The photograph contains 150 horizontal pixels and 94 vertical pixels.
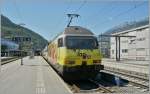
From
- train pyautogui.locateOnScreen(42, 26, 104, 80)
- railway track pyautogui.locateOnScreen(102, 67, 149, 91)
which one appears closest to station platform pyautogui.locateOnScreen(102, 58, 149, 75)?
railway track pyautogui.locateOnScreen(102, 67, 149, 91)


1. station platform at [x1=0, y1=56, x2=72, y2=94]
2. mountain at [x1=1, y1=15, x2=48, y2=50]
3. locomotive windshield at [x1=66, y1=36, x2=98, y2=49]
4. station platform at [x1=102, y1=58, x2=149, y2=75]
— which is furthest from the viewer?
mountain at [x1=1, y1=15, x2=48, y2=50]

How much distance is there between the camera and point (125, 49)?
87.0 meters

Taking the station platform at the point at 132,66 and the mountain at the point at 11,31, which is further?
the mountain at the point at 11,31

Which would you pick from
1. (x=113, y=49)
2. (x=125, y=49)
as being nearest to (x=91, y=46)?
(x=125, y=49)

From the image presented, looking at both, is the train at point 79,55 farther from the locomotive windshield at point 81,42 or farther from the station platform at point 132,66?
the station platform at point 132,66

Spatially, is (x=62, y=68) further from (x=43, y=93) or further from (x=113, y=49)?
(x=113, y=49)

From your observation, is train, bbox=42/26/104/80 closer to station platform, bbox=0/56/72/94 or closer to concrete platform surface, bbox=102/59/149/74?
station platform, bbox=0/56/72/94

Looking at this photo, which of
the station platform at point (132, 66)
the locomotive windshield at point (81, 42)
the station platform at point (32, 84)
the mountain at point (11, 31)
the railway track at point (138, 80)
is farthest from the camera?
the mountain at point (11, 31)

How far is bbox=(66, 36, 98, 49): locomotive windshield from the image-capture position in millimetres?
18969

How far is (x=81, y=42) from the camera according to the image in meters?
19.2

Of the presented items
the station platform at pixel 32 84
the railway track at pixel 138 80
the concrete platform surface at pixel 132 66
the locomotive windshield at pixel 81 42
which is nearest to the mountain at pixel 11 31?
the concrete platform surface at pixel 132 66

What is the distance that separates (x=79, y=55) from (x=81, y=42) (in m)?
1.01

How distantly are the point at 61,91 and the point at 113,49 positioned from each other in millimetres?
84722

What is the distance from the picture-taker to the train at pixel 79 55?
720 inches
